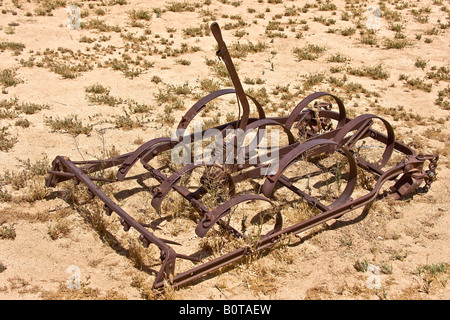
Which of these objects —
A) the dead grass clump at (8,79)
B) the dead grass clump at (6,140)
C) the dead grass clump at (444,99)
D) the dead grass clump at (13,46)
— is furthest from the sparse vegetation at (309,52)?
the dead grass clump at (6,140)

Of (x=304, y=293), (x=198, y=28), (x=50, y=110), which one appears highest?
(x=198, y=28)

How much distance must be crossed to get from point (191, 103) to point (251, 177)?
134 inches

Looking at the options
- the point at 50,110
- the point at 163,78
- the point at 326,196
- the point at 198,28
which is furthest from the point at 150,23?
the point at 326,196

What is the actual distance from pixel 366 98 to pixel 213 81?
296 centimetres

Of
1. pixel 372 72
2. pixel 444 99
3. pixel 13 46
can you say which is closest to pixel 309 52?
pixel 372 72

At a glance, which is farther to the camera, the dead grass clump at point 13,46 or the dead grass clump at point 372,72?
the dead grass clump at point 13,46

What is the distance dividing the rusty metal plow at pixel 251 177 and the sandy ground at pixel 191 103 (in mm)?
257

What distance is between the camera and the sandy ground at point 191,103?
4.36 metres

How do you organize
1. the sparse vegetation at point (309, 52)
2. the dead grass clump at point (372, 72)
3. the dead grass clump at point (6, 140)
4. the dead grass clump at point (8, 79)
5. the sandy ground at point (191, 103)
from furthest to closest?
the sparse vegetation at point (309, 52) → the dead grass clump at point (372, 72) → the dead grass clump at point (8, 79) → the dead grass clump at point (6, 140) → the sandy ground at point (191, 103)

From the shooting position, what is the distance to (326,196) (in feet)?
18.6

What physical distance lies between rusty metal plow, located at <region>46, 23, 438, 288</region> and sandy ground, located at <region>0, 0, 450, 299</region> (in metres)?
0.26

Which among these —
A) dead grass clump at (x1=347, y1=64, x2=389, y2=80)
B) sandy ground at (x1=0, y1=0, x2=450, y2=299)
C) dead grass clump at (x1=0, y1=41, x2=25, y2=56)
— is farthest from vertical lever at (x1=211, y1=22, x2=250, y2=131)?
dead grass clump at (x1=0, y1=41, x2=25, y2=56)

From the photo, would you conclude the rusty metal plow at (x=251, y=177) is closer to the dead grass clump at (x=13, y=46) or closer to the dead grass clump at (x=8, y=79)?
the dead grass clump at (x=8, y=79)

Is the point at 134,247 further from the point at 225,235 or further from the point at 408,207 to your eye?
the point at 408,207
